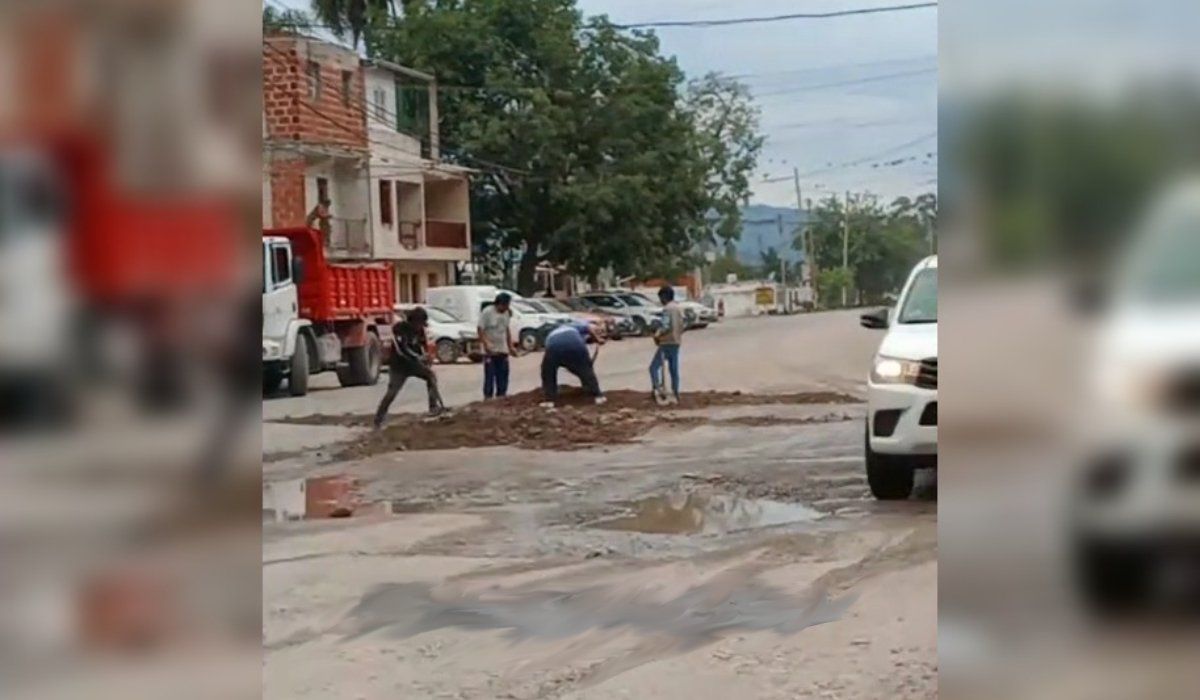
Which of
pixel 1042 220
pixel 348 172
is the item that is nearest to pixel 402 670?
pixel 348 172

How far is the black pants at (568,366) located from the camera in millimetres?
2809

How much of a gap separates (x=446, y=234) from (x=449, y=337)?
0.76ft

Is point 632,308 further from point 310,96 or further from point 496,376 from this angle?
point 310,96

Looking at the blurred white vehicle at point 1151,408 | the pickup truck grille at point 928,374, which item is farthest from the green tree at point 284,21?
the blurred white vehicle at point 1151,408

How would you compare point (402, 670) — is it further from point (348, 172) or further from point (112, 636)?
point (348, 172)

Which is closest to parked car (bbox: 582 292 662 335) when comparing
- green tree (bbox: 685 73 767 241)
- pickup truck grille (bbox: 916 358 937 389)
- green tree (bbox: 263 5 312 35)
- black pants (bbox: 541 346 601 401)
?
black pants (bbox: 541 346 601 401)

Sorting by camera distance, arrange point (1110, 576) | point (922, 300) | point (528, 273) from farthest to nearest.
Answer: point (528, 273), point (922, 300), point (1110, 576)

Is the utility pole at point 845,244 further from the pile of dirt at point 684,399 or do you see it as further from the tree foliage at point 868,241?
the pile of dirt at point 684,399

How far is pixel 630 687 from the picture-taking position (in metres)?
2.58

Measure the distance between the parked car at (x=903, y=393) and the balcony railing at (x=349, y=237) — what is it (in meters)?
1.09

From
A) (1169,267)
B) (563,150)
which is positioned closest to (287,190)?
(563,150)

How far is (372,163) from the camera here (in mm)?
2801

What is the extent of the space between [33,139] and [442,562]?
1.17 m

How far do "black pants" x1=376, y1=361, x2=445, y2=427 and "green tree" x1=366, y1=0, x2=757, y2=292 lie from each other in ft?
0.96
